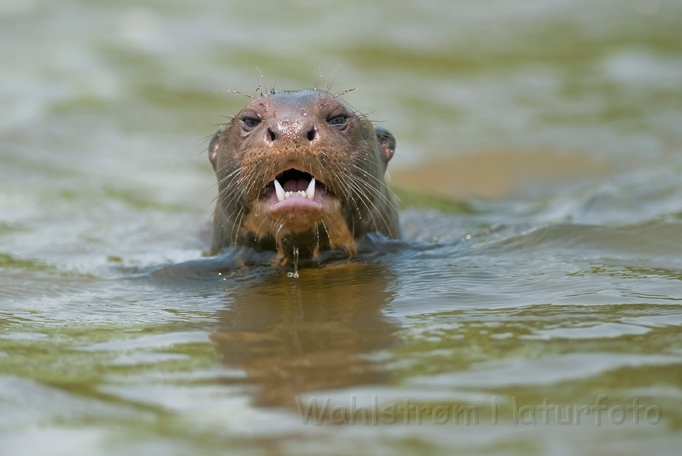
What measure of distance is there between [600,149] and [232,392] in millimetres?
7383

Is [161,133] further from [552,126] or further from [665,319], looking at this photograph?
[665,319]

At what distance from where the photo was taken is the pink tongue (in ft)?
14.8

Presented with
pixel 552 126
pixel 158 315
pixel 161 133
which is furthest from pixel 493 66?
pixel 158 315

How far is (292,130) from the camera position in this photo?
167 inches

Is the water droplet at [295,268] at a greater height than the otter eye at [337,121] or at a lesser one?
lesser

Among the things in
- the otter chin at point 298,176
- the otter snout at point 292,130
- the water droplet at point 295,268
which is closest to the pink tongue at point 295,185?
the otter chin at point 298,176

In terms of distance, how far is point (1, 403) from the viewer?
10.2 feet

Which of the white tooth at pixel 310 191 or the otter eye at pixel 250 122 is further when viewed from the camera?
the otter eye at pixel 250 122

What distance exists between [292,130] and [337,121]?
49cm

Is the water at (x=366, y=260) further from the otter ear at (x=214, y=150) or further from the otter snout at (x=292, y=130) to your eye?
the otter snout at (x=292, y=130)

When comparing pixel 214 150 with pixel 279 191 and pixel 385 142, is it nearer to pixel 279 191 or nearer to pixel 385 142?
pixel 385 142

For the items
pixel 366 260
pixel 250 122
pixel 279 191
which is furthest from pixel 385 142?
pixel 279 191

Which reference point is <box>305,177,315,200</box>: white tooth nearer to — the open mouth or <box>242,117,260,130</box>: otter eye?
the open mouth

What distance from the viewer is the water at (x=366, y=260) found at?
2.88 m
